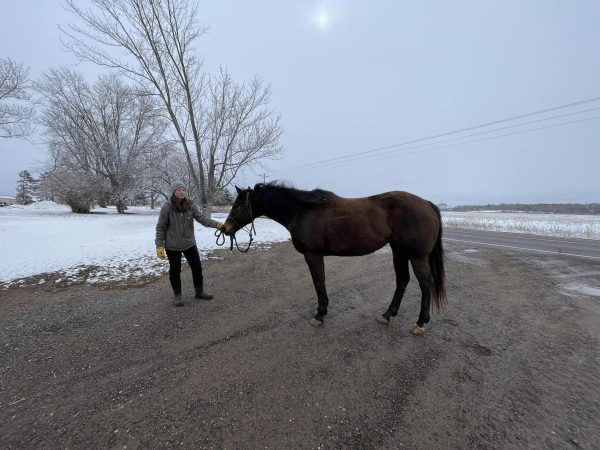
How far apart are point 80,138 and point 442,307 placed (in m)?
28.1

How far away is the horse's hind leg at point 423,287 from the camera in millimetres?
3375

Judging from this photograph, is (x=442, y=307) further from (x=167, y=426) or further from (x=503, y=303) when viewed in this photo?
(x=167, y=426)

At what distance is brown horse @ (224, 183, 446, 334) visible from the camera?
3.44m

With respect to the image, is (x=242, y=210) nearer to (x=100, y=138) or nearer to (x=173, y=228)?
(x=173, y=228)

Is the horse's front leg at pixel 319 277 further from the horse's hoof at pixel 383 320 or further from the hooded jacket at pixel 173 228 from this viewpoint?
the hooded jacket at pixel 173 228

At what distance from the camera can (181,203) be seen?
4133 millimetres

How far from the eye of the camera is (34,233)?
9297 millimetres

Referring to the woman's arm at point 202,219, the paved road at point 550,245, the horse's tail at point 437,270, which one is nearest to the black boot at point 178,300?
the woman's arm at point 202,219

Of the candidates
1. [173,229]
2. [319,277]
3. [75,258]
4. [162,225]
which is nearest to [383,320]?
[319,277]

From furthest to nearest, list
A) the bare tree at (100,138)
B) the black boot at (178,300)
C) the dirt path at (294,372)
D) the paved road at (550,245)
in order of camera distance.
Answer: the bare tree at (100,138), the paved road at (550,245), the black boot at (178,300), the dirt path at (294,372)

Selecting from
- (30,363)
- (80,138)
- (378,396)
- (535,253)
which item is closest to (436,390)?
(378,396)

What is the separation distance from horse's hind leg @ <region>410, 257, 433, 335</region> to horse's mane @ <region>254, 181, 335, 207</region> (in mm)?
1509

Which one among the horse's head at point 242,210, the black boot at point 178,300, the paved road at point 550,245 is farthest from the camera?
the paved road at point 550,245

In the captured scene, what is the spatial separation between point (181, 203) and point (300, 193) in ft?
6.38
